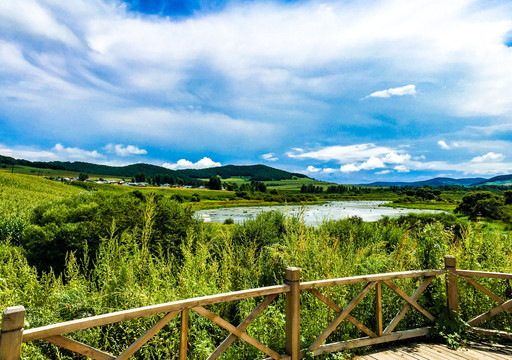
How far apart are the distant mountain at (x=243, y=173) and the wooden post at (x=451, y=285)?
16986 centimetres

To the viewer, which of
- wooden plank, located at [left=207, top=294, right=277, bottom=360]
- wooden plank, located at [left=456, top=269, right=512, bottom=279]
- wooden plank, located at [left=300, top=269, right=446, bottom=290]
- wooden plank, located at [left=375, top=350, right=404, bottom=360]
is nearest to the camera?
wooden plank, located at [left=207, top=294, right=277, bottom=360]

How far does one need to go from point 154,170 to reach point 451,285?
521 feet

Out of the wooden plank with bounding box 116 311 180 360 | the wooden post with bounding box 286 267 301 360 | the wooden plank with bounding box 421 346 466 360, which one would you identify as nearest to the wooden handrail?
the wooden plank with bounding box 421 346 466 360

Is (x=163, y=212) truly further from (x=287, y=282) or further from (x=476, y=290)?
(x=476, y=290)

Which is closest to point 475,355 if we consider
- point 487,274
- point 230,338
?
point 487,274

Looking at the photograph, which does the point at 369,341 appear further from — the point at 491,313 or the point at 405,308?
the point at 491,313

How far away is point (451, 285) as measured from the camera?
14.3 feet

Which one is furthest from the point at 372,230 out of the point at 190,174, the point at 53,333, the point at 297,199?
the point at 190,174

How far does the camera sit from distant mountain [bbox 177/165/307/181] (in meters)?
178

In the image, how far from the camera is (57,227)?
26.0 feet

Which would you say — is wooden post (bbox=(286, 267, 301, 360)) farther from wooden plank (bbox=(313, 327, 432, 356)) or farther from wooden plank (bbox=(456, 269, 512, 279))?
wooden plank (bbox=(456, 269, 512, 279))

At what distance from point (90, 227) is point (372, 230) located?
1047 cm

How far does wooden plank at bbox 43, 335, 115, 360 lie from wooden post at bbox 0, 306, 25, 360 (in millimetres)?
183

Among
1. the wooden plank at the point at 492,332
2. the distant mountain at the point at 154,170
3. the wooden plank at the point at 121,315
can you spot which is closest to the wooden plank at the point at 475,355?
the wooden plank at the point at 492,332
